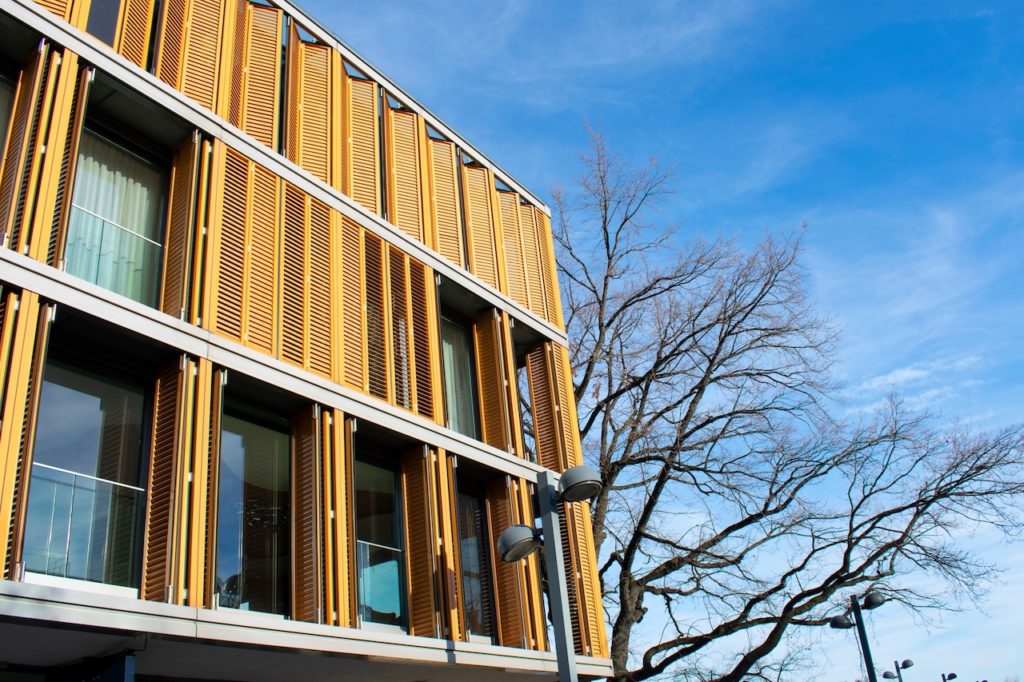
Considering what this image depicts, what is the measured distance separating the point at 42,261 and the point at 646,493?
15.5 meters

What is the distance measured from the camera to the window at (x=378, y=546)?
1248 cm

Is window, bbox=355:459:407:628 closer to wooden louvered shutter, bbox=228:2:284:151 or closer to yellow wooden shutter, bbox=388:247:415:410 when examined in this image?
yellow wooden shutter, bbox=388:247:415:410

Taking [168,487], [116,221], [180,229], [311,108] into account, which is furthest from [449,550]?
[311,108]

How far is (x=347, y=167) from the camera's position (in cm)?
1509

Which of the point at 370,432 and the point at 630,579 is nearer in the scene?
the point at 370,432

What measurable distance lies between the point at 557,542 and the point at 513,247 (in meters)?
9.16

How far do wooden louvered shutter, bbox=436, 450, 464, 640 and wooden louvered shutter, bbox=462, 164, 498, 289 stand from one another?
4363mm

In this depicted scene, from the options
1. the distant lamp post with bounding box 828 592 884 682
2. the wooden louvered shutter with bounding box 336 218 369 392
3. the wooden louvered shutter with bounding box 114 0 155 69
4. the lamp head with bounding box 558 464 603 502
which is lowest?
the distant lamp post with bounding box 828 592 884 682

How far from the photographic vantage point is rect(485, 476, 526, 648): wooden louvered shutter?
14.3 meters

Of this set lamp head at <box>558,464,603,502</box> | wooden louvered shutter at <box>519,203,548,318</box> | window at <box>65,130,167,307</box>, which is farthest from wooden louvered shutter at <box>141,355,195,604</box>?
wooden louvered shutter at <box>519,203,548,318</box>

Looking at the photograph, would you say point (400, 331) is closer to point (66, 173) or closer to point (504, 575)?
point (504, 575)

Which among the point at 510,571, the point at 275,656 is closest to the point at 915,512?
the point at 510,571

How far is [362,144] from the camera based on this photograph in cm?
1571

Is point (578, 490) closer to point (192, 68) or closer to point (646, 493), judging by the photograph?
point (192, 68)
